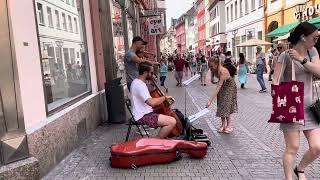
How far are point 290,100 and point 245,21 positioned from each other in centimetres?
3327

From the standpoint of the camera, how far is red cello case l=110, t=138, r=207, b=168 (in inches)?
204

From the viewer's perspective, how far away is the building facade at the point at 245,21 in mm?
31391

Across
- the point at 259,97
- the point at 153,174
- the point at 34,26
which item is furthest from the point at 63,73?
the point at 259,97

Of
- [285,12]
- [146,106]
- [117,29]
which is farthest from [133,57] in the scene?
[285,12]

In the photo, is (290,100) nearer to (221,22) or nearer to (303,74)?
(303,74)

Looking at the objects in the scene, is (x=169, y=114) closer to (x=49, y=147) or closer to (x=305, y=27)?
(x=49, y=147)

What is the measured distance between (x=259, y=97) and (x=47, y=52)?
8622mm

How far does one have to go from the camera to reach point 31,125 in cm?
480

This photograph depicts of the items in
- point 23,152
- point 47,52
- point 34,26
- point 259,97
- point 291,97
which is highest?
point 34,26

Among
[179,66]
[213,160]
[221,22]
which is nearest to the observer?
[213,160]

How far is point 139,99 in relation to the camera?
19.5 feet

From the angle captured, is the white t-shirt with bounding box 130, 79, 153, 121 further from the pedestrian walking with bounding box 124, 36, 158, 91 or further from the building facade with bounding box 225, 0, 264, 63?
the building facade with bounding box 225, 0, 264, 63

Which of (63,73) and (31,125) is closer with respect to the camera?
(31,125)

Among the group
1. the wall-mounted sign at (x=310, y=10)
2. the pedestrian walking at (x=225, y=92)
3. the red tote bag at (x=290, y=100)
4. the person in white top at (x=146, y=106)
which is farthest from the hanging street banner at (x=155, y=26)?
the red tote bag at (x=290, y=100)
